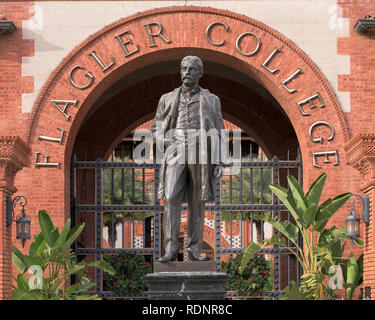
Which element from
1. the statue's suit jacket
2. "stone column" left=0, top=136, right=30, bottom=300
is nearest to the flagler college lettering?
"stone column" left=0, top=136, right=30, bottom=300

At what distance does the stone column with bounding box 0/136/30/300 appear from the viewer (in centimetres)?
1318

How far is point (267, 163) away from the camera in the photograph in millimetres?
18156

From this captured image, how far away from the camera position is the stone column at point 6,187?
1318 centimetres

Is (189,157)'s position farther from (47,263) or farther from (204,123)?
(47,263)

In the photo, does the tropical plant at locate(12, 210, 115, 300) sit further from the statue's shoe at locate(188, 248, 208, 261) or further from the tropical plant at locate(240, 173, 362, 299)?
the statue's shoe at locate(188, 248, 208, 261)

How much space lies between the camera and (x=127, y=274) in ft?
61.4

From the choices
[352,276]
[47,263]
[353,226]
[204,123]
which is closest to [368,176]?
[353,226]

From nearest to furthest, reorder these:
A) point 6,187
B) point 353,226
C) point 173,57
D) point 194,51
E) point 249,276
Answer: point 6,187
point 353,226
point 194,51
point 173,57
point 249,276

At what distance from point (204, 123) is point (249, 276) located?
30.9 feet

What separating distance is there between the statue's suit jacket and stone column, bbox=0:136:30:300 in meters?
3.64

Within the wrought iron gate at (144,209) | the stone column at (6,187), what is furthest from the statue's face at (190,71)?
the wrought iron gate at (144,209)
